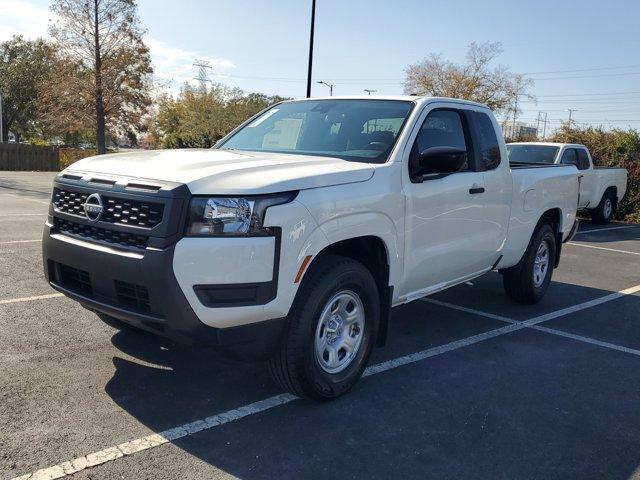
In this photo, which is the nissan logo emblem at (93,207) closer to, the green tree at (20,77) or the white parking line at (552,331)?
the white parking line at (552,331)

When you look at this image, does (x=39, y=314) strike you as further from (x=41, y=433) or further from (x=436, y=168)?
(x=436, y=168)

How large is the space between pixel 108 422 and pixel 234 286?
1.13 m

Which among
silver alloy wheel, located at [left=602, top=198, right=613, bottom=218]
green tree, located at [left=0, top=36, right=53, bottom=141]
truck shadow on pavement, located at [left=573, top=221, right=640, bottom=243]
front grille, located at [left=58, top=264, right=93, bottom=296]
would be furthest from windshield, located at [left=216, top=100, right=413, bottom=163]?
green tree, located at [left=0, top=36, right=53, bottom=141]

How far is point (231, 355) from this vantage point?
10.9ft

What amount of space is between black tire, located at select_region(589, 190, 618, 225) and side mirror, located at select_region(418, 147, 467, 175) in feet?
43.3

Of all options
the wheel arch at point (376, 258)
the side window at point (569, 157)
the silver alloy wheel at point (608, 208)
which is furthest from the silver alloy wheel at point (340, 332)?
the silver alloy wheel at point (608, 208)

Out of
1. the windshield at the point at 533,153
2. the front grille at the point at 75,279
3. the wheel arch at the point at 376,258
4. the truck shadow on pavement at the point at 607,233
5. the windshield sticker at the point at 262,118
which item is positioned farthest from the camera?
the windshield at the point at 533,153

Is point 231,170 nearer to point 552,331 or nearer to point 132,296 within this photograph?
point 132,296

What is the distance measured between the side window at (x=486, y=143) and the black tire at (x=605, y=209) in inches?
461

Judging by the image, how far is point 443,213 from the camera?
4.61m

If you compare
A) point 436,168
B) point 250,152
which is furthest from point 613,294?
point 250,152

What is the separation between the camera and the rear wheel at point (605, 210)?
1597 cm

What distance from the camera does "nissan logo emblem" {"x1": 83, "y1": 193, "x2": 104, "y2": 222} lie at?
3411 mm

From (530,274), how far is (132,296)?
464 centimetres
